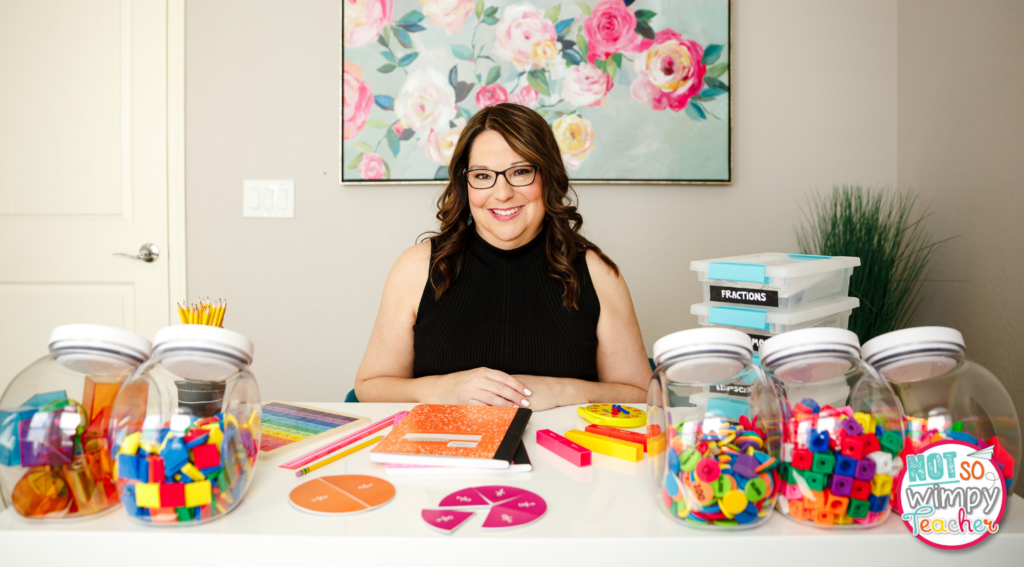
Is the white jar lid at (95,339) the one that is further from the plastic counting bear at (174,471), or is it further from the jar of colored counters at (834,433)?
the jar of colored counters at (834,433)

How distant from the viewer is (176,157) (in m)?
2.26

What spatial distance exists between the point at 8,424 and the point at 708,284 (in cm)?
108

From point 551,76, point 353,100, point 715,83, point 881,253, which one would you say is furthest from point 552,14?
point 881,253

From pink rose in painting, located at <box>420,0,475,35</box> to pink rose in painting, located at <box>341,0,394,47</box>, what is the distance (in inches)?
5.5

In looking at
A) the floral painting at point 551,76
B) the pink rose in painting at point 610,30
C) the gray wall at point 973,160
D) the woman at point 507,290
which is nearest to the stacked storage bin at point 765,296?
the woman at point 507,290

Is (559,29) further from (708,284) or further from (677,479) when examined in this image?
(677,479)

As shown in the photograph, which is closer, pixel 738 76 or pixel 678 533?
pixel 678 533

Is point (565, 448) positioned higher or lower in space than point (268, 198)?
lower

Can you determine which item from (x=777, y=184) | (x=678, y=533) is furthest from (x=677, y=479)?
(x=777, y=184)

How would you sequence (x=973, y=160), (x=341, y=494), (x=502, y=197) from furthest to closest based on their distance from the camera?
(x=973, y=160) < (x=502, y=197) < (x=341, y=494)

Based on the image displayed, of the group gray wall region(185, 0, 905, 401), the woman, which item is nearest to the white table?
the woman

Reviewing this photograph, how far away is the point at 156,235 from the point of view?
2268 mm

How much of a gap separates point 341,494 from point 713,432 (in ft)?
1.39

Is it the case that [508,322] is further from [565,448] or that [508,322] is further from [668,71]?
[668,71]
